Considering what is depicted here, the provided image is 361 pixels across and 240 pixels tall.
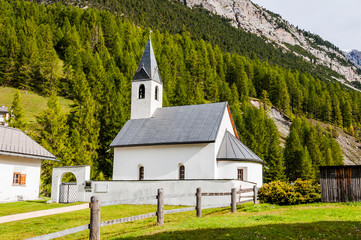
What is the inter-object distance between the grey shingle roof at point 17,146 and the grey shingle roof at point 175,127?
6.02m

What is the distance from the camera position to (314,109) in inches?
4407

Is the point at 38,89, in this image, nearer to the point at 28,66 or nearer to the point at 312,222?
the point at 28,66

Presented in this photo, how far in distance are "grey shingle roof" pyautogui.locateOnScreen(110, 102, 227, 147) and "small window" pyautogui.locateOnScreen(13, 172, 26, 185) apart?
7.41 meters

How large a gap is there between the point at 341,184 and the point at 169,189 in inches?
431

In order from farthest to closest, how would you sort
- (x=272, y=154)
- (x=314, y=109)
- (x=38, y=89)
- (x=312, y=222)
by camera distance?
(x=314, y=109)
(x=38, y=89)
(x=272, y=154)
(x=312, y=222)

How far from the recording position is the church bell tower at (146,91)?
33281 mm

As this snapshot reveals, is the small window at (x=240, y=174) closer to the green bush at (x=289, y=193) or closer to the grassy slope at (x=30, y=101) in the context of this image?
the green bush at (x=289, y=193)

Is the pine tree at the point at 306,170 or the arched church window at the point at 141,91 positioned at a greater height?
the arched church window at the point at 141,91

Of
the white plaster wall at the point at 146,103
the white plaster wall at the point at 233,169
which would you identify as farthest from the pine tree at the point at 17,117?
the white plaster wall at the point at 233,169

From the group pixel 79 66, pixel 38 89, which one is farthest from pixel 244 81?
pixel 38 89

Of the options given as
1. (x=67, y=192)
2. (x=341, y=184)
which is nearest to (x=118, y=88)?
(x=67, y=192)

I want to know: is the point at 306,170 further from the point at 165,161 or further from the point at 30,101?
the point at 30,101

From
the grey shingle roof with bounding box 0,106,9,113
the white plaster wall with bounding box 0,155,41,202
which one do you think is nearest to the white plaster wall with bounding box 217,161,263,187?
the white plaster wall with bounding box 0,155,41,202

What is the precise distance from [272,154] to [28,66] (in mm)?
48376
